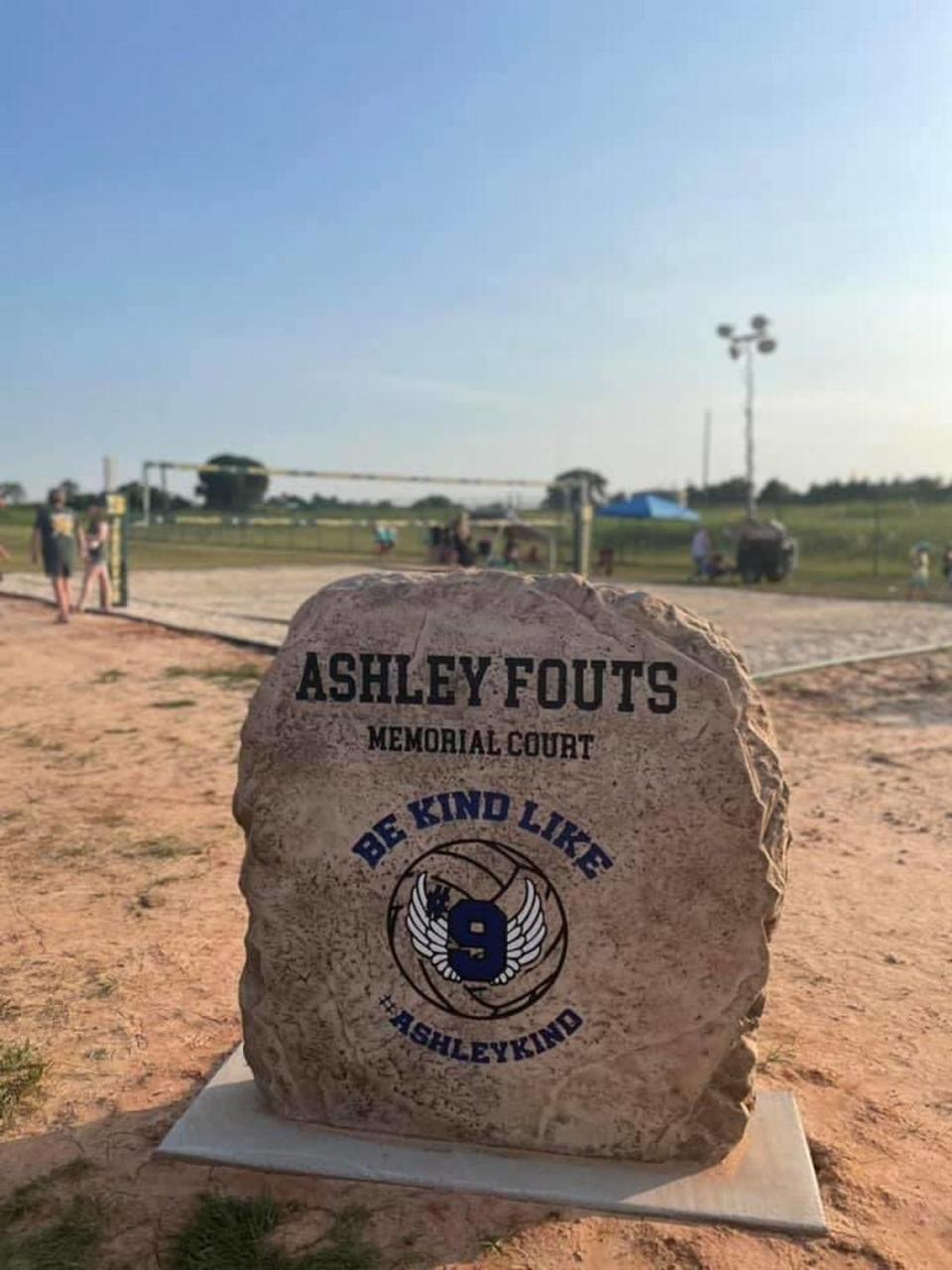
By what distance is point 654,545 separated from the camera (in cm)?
3931

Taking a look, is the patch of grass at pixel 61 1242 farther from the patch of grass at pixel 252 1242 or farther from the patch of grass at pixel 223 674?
the patch of grass at pixel 223 674

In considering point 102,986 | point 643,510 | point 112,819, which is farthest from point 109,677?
point 643,510

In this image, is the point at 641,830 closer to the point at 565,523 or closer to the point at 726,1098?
the point at 726,1098

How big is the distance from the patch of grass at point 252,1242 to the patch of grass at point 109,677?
732 centimetres

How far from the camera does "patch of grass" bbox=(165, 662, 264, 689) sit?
30.9 feet

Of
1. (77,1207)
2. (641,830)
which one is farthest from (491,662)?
(77,1207)

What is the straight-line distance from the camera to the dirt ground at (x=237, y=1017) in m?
2.51

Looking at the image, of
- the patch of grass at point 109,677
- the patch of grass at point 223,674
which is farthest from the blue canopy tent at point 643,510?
the patch of grass at point 109,677

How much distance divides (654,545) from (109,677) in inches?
1237

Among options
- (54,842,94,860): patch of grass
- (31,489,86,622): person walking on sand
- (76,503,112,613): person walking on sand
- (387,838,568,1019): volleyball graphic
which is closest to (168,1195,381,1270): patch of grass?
(387,838,568,1019): volleyball graphic

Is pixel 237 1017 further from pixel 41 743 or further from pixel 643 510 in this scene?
pixel 643 510

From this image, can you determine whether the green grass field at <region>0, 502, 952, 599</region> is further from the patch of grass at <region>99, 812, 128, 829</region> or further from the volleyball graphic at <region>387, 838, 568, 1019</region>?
the volleyball graphic at <region>387, 838, 568, 1019</region>

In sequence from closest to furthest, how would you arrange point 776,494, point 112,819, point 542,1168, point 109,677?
point 542,1168 → point 112,819 → point 109,677 → point 776,494

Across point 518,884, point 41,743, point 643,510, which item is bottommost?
point 41,743
